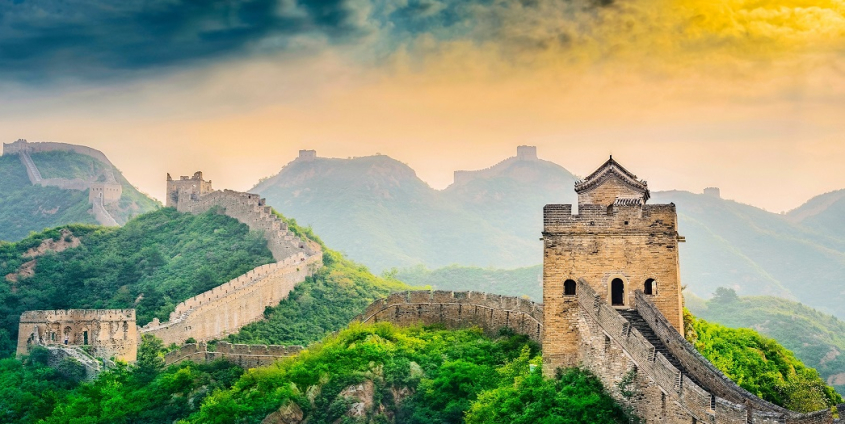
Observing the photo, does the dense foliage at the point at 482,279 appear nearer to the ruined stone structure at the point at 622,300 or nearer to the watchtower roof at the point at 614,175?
the watchtower roof at the point at 614,175

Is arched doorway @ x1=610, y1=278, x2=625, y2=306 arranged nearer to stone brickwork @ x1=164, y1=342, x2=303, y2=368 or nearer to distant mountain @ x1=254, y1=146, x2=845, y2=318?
stone brickwork @ x1=164, y1=342, x2=303, y2=368

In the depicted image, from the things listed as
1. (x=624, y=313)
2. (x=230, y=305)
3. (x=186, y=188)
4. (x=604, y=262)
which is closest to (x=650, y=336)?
(x=624, y=313)

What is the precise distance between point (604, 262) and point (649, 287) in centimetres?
139

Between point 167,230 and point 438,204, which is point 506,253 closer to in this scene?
point 438,204

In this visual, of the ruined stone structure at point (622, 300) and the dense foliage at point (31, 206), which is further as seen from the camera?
the dense foliage at point (31, 206)

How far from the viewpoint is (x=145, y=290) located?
195ft

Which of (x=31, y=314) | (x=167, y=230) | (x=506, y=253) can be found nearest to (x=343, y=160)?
(x=506, y=253)

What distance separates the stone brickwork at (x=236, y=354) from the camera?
40188 mm

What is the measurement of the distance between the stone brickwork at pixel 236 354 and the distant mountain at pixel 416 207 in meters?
84.0

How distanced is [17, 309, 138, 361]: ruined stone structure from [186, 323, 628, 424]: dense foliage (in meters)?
11.9

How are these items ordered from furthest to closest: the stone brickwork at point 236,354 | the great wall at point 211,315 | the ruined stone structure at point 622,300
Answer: the great wall at point 211,315 → the stone brickwork at point 236,354 → the ruined stone structure at point 622,300

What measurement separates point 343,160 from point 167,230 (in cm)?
8745

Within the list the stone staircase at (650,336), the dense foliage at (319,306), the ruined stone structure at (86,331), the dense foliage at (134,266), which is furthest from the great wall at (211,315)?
the stone staircase at (650,336)

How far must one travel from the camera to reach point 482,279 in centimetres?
10144
